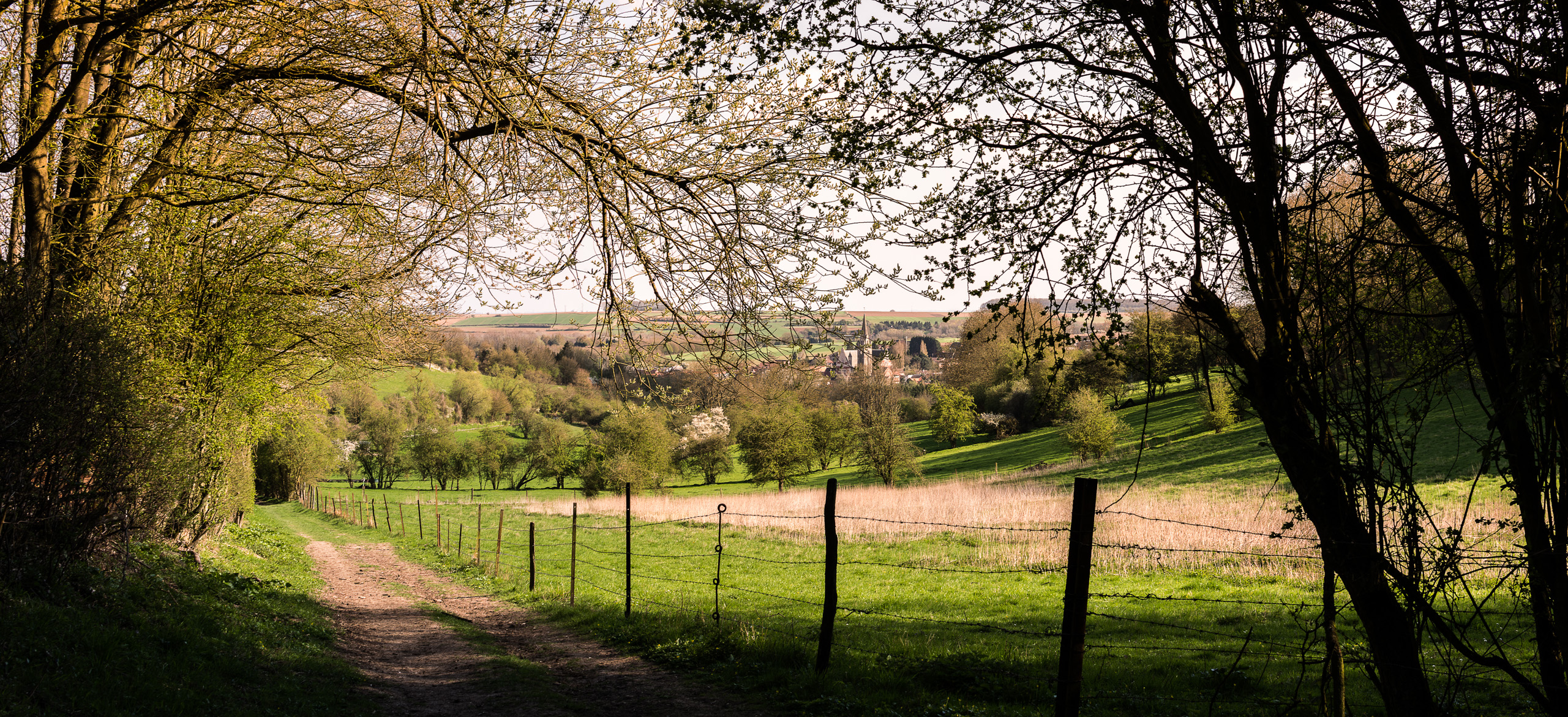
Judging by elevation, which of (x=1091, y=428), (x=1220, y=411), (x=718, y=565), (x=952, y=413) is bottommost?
(x=718, y=565)

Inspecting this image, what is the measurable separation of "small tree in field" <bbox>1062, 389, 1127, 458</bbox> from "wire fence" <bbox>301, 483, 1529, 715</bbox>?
20.2 metres

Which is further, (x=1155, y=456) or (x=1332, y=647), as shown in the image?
(x=1155, y=456)

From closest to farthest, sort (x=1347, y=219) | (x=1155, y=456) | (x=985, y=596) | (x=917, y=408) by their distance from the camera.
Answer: (x=1347, y=219) → (x=985, y=596) → (x=1155, y=456) → (x=917, y=408)

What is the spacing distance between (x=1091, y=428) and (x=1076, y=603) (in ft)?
119

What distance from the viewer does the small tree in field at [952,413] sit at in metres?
54.1

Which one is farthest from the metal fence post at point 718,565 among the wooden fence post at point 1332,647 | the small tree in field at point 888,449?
the small tree in field at point 888,449

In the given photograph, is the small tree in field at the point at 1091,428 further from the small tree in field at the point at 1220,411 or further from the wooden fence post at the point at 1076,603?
the wooden fence post at the point at 1076,603

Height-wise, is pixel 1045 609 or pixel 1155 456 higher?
pixel 1155 456

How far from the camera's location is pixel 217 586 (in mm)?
10711

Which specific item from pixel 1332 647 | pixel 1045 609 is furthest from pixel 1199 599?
pixel 1045 609

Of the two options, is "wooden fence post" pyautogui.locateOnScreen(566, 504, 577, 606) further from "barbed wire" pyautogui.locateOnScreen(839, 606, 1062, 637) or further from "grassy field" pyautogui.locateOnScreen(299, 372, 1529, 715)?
"barbed wire" pyautogui.locateOnScreen(839, 606, 1062, 637)

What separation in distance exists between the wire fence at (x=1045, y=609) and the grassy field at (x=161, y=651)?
376cm

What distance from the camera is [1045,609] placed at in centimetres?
1222

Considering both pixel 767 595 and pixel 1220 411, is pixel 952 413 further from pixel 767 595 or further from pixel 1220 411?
pixel 767 595
